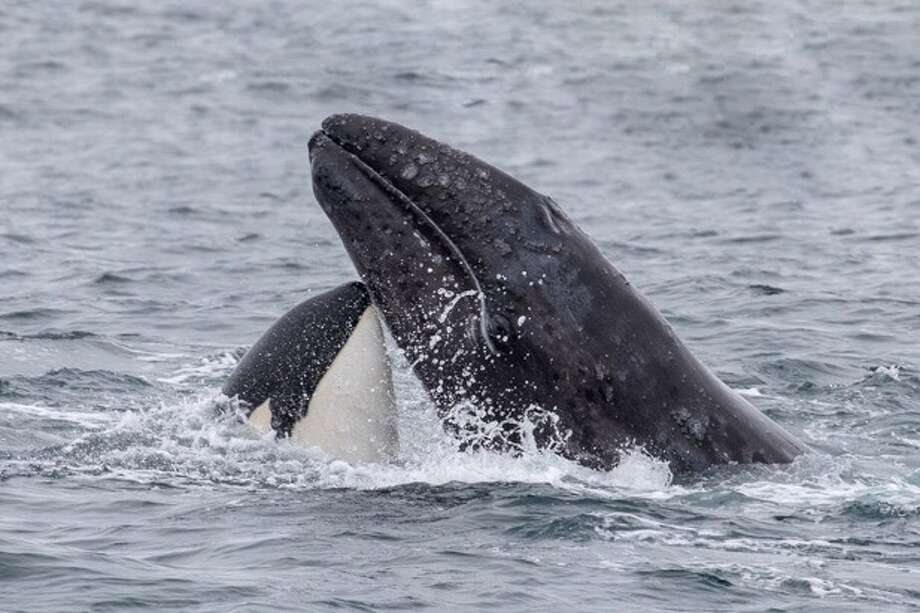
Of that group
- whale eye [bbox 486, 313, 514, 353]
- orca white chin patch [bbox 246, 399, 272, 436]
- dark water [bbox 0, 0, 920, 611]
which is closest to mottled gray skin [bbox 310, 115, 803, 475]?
whale eye [bbox 486, 313, 514, 353]

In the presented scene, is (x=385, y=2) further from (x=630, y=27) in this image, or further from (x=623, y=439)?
Result: (x=623, y=439)

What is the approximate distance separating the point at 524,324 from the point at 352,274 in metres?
14.8

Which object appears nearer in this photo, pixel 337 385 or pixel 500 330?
pixel 500 330

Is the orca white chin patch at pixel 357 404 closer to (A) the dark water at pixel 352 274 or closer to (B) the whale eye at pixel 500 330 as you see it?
(A) the dark water at pixel 352 274

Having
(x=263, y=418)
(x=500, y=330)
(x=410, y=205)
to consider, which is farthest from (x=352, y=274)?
(x=500, y=330)

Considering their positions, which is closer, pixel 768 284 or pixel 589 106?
pixel 768 284

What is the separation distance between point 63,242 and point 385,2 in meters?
38.9

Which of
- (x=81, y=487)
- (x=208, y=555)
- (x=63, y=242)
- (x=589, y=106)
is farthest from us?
(x=589, y=106)

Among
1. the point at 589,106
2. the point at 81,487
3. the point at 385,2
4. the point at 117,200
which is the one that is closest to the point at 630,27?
the point at 385,2

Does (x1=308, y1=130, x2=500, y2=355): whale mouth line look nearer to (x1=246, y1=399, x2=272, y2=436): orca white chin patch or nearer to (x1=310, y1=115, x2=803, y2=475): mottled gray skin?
(x1=310, y1=115, x2=803, y2=475): mottled gray skin

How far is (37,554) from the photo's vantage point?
41.0 ft

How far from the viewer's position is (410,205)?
1354 centimetres

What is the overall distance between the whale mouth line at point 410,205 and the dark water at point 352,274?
3.32 feet

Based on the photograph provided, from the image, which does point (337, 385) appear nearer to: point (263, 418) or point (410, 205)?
point (263, 418)
